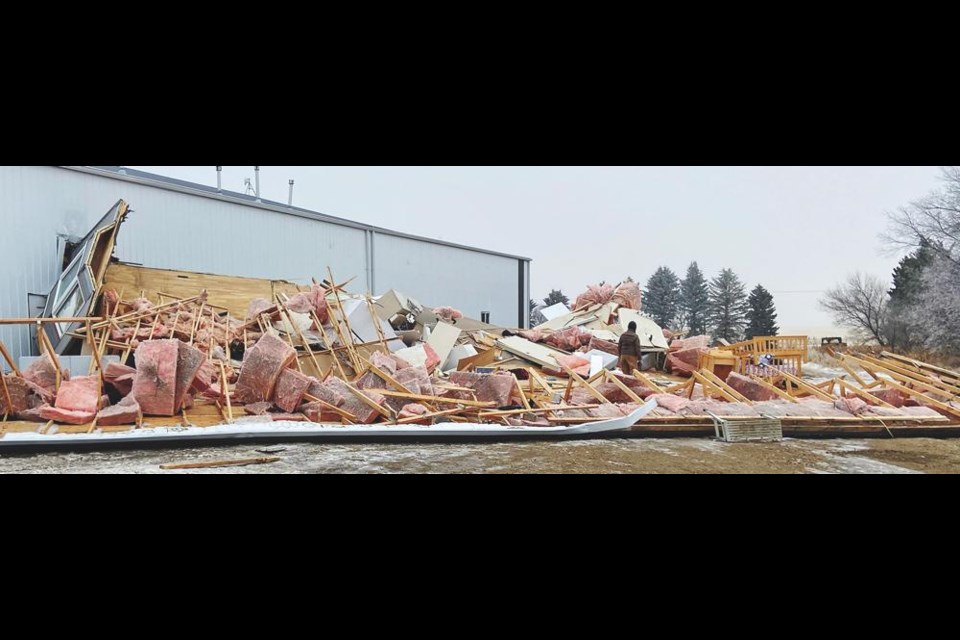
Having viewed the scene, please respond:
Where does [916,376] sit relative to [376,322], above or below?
below

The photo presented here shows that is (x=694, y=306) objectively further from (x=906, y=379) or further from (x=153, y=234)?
(x=153, y=234)

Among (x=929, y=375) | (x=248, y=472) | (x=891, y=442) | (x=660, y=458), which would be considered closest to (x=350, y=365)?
(x=248, y=472)

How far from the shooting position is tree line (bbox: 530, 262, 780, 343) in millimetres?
9539

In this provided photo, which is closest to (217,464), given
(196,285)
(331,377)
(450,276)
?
(331,377)

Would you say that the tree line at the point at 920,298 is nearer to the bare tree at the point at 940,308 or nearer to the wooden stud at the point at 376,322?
the bare tree at the point at 940,308

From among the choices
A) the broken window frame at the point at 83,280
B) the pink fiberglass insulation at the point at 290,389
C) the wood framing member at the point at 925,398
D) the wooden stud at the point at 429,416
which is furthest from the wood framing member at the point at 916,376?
the broken window frame at the point at 83,280

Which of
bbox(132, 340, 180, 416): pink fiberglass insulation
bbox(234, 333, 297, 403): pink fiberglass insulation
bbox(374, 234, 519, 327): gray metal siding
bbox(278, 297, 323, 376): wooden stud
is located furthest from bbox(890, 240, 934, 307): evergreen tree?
bbox(132, 340, 180, 416): pink fiberglass insulation

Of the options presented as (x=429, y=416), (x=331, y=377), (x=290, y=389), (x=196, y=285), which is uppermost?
(x=196, y=285)

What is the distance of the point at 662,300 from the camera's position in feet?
48.2

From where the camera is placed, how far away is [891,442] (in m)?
5.70

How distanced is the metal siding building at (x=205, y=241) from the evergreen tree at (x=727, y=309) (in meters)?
5.42

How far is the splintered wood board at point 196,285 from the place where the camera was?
830 centimetres

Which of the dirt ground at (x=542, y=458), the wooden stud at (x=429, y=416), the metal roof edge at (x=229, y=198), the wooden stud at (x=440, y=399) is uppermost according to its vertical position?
the metal roof edge at (x=229, y=198)

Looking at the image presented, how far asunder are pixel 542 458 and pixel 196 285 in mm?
6900
